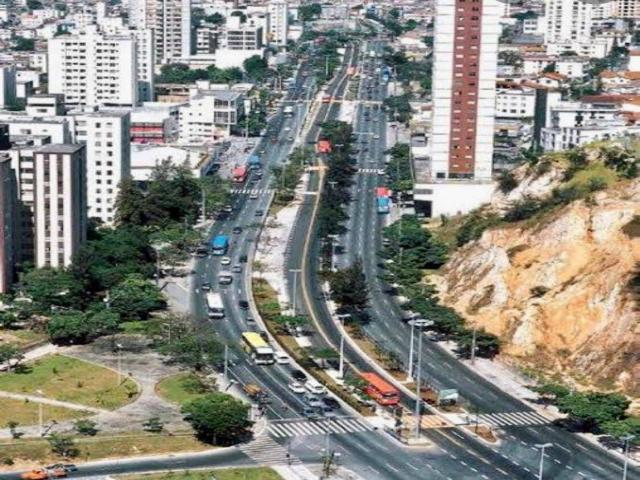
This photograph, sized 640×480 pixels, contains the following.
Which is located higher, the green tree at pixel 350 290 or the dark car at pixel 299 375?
the green tree at pixel 350 290

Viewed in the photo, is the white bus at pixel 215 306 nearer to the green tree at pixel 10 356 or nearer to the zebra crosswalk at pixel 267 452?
the green tree at pixel 10 356

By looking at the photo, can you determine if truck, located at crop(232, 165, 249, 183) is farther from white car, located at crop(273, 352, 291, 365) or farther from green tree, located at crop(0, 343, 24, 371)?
green tree, located at crop(0, 343, 24, 371)

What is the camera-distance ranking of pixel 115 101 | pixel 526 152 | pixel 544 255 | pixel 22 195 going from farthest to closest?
1. pixel 115 101
2. pixel 526 152
3. pixel 22 195
4. pixel 544 255

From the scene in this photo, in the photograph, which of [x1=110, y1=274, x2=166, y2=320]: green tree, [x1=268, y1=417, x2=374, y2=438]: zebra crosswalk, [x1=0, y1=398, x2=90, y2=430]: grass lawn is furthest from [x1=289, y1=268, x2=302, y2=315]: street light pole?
[x1=0, y1=398, x2=90, y2=430]: grass lawn

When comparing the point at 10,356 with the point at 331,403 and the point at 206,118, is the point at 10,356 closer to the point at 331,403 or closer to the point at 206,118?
the point at 331,403

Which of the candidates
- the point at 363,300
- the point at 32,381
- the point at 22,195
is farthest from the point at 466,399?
the point at 22,195

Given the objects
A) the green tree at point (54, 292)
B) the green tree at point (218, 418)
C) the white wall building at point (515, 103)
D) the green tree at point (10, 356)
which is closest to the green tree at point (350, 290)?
the green tree at point (54, 292)

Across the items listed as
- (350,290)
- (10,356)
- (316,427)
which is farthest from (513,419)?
(10,356)

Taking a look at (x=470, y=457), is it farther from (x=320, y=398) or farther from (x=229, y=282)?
(x=229, y=282)
